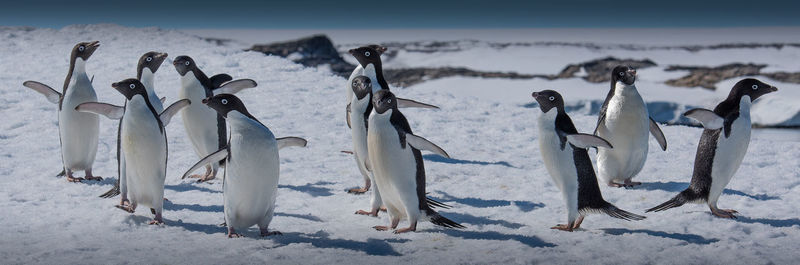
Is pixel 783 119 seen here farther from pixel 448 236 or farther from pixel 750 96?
pixel 448 236

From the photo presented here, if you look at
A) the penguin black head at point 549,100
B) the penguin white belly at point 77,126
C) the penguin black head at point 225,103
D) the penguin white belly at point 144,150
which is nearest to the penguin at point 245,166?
the penguin black head at point 225,103

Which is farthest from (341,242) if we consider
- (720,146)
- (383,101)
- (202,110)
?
(720,146)

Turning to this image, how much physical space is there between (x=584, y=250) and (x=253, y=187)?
1.60 metres

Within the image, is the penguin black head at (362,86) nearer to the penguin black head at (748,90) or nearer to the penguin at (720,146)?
the penguin at (720,146)

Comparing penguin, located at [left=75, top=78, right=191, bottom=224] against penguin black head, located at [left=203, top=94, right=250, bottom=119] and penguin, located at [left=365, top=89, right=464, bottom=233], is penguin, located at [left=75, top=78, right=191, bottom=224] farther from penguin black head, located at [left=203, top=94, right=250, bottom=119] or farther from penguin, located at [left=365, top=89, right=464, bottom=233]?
penguin, located at [left=365, top=89, right=464, bottom=233]

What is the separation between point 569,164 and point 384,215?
107 centimetres

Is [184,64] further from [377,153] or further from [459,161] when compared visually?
[459,161]

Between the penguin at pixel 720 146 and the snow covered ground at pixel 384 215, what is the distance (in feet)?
0.44

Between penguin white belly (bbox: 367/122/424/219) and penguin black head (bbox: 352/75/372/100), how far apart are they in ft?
0.85

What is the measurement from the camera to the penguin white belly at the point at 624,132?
498 centimetres

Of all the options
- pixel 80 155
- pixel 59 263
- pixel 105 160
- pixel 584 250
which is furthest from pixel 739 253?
pixel 105 160

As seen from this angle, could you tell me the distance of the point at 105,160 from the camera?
19.0ft

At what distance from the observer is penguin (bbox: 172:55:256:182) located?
5.08 meters

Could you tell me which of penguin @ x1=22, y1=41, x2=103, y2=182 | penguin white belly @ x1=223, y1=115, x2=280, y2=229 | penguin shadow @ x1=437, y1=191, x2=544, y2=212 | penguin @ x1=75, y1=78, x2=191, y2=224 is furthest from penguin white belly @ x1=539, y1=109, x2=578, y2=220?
penguin @ x1=22, y1=41, x2=103, y2=182
